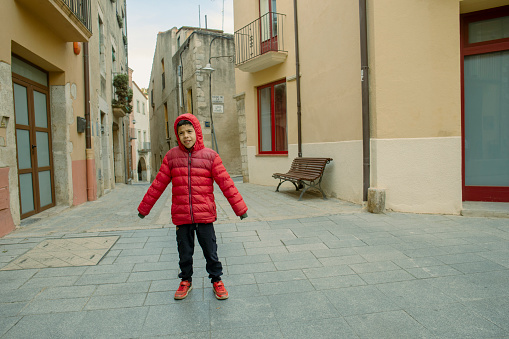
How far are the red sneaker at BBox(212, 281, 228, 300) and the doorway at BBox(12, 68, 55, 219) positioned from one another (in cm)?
433

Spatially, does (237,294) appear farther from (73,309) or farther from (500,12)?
(500,12)

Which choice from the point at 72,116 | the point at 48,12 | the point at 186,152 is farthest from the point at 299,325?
the point at 72,116

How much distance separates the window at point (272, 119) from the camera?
375 inches

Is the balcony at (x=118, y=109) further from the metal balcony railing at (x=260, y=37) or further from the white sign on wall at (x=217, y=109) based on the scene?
the metal balcony railing at (x=260, y=37)

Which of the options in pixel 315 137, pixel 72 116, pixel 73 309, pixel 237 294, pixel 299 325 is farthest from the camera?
Result: pixel 315 137

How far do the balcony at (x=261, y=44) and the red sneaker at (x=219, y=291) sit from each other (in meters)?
6.97

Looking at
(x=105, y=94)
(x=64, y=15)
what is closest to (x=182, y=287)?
(x=64, y=15)

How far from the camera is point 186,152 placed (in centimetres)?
291

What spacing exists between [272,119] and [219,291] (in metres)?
7.47

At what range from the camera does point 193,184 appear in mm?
2840

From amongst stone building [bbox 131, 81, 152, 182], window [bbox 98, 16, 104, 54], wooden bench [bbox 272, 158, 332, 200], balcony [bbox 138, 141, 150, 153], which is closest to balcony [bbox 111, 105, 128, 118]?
window [bbox 98, 16, 104, 54]

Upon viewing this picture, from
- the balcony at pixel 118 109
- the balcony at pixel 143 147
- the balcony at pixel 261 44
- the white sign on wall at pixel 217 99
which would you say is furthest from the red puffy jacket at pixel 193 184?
the balcony at pixel 143 147

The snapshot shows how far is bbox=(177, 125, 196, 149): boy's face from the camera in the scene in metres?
2.83

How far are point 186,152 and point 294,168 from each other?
5494mm
